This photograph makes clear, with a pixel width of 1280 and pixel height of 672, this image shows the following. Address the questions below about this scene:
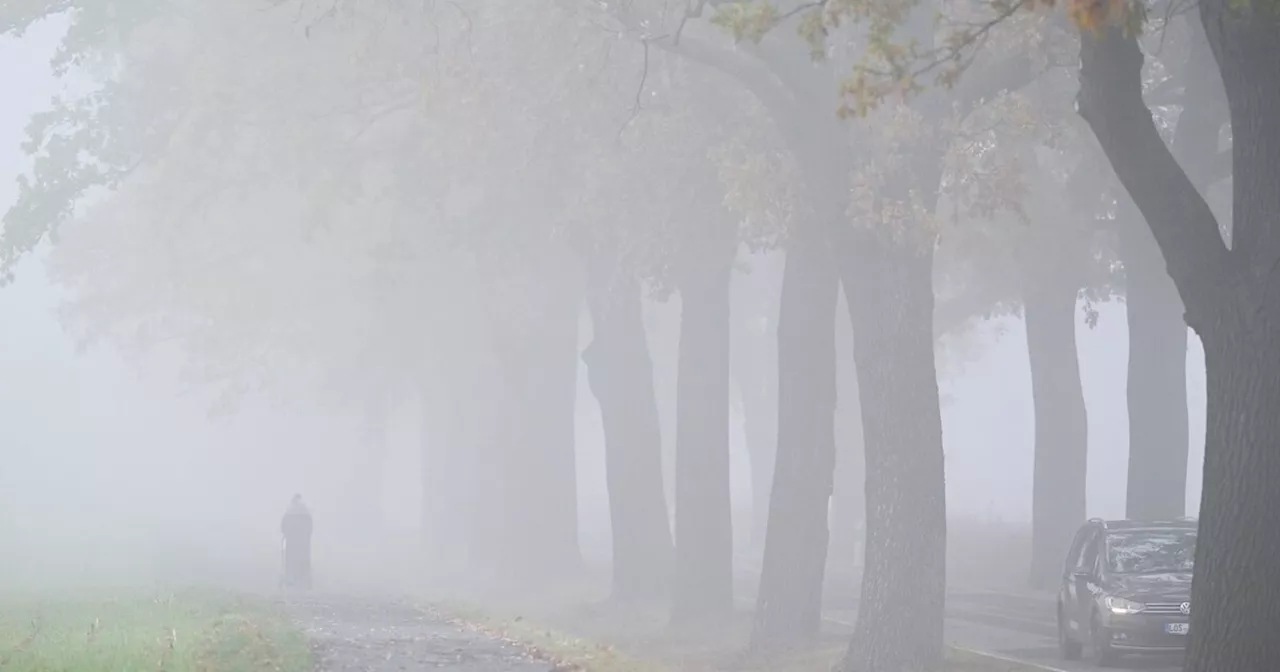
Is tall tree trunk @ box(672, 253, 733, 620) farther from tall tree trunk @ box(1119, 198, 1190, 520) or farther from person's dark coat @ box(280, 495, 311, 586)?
person's dark coat @ box(280, 495, 311, 586)

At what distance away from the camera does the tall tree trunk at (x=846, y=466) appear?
46.9 m

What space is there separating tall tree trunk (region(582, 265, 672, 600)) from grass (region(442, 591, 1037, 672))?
1.00m

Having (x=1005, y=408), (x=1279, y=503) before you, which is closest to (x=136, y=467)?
(x=1005, y=408)

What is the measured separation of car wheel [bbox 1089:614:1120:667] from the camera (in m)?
21.9

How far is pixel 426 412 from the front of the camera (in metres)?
58.2

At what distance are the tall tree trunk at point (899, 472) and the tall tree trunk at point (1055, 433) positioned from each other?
629 inches

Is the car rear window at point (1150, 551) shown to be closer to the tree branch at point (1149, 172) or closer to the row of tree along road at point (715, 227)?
the row of tree along road at point (715, 227)

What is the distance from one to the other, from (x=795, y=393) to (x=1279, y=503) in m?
11.5

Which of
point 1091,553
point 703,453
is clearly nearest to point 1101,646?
point 1091,553

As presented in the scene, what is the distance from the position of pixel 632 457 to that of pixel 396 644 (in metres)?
14.1

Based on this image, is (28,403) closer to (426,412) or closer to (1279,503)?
(426,412)

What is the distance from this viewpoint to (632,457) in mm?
33281

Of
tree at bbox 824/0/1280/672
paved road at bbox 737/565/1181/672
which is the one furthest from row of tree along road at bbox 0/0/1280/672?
paved road at bbox 737/565/1181/672

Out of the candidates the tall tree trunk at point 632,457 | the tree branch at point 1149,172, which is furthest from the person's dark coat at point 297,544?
the tree branch at point 1149,172
